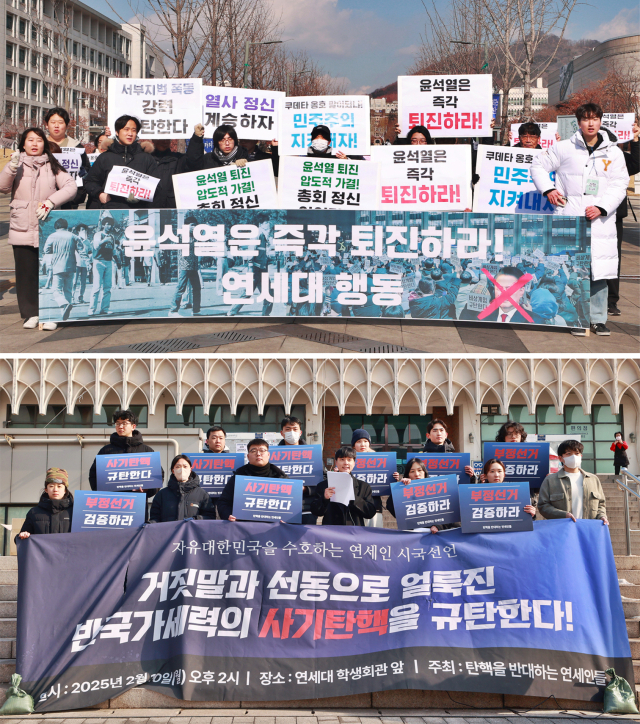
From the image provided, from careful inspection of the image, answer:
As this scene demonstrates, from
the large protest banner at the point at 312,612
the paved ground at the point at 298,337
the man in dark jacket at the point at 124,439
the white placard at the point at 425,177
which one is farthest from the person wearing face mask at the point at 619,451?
the man in dark jacket at the point at 124,439

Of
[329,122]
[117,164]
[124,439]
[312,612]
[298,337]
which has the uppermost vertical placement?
[329,122]

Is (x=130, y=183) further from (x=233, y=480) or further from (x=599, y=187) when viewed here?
(x=599, y=187)

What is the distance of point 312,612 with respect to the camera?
21.0 feet

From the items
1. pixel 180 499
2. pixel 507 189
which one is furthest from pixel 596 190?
pixel 180 499

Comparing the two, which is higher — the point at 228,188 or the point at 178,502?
the point at 228,188

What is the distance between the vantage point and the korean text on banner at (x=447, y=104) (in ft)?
42.0

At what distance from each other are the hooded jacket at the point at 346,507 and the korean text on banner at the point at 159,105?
7.82 metres

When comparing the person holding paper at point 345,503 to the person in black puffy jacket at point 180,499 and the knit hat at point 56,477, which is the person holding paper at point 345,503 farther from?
the knit hat at point 56,477

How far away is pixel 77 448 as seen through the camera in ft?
56.8

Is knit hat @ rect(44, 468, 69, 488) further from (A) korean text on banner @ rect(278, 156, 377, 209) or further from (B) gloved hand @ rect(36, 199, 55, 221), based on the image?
(A) korean text on banner @ rect(278, 156, 377, 209)

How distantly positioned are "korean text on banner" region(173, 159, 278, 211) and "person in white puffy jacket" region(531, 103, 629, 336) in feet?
12.2

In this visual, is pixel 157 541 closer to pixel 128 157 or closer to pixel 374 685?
pixel 374 685

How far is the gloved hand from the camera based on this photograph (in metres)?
9.65

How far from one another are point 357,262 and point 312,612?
4994 millimetres
